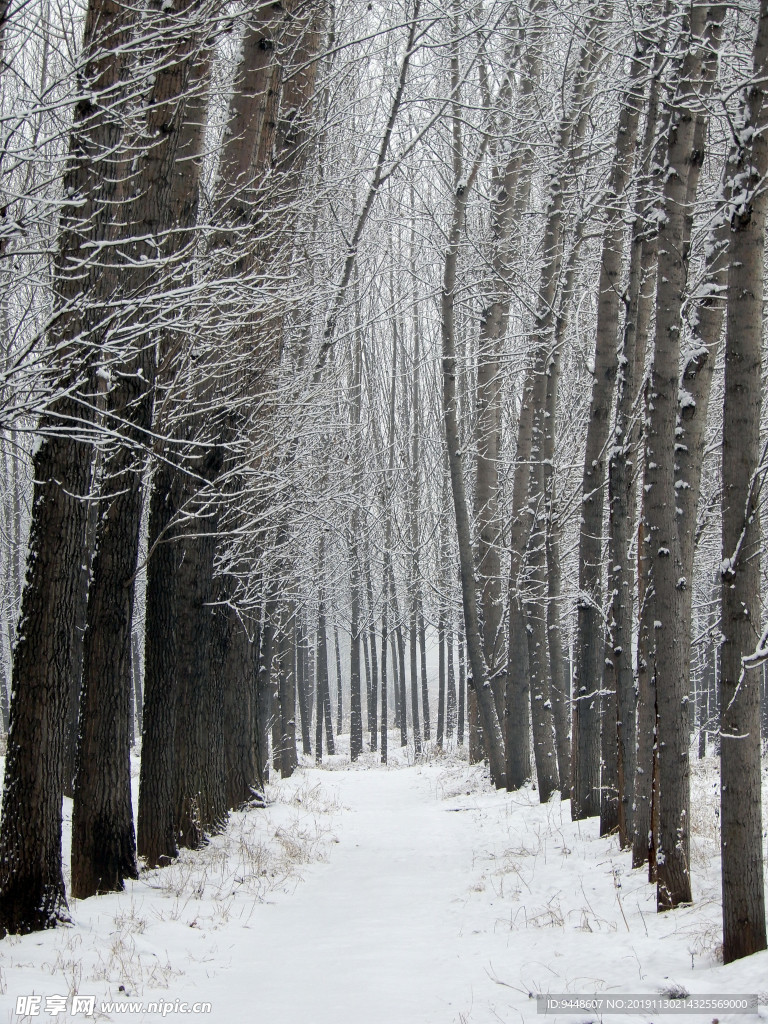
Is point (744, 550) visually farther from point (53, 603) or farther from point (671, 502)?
point (53, 603)

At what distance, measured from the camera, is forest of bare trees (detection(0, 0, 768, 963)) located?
482cm

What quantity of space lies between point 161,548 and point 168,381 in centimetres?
181

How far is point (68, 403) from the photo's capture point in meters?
5.89

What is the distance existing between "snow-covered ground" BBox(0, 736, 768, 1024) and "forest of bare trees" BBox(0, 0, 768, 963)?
44 centimetres

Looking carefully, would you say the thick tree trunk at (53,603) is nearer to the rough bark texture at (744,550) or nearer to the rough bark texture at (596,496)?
the rough bark texture at (744,550)

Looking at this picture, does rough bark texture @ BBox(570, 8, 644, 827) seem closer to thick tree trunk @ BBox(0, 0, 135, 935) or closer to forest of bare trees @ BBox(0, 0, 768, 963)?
forest of bare trees @ BBox(0, 0, 768, 963)

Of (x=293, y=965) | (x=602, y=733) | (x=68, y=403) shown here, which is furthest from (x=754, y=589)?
(x=602, y=733)

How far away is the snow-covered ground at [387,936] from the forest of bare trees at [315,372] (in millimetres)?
436

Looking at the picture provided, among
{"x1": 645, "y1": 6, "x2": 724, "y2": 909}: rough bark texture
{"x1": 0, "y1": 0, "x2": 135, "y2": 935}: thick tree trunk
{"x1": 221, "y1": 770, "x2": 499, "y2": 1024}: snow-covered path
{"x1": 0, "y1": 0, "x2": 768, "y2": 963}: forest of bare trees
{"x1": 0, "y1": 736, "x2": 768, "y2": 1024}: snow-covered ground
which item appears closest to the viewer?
{"x1": 0, "y1": 736, "x2": 768, "y2": 1024}: snow-covered ground

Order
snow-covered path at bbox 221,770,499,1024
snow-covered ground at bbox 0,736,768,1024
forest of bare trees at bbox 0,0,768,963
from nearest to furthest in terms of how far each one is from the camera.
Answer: snow-covered ground at bbox 0,736,768,1024 < snow-covered path at bbox 221,770,499,1024 < forest of bare trees at bbox 0,0,768,963

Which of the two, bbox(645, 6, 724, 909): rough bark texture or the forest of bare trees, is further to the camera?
bbox(645, 6, 724, 909): rough bark texture

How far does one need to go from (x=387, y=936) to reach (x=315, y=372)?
23.5ft

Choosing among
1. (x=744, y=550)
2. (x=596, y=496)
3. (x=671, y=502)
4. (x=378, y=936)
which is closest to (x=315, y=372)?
(x=596, y=496)

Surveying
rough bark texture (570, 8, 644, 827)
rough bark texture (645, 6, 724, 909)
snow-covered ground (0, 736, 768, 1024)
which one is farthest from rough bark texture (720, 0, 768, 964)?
rough bark texture (570, 8, 644, 827)
